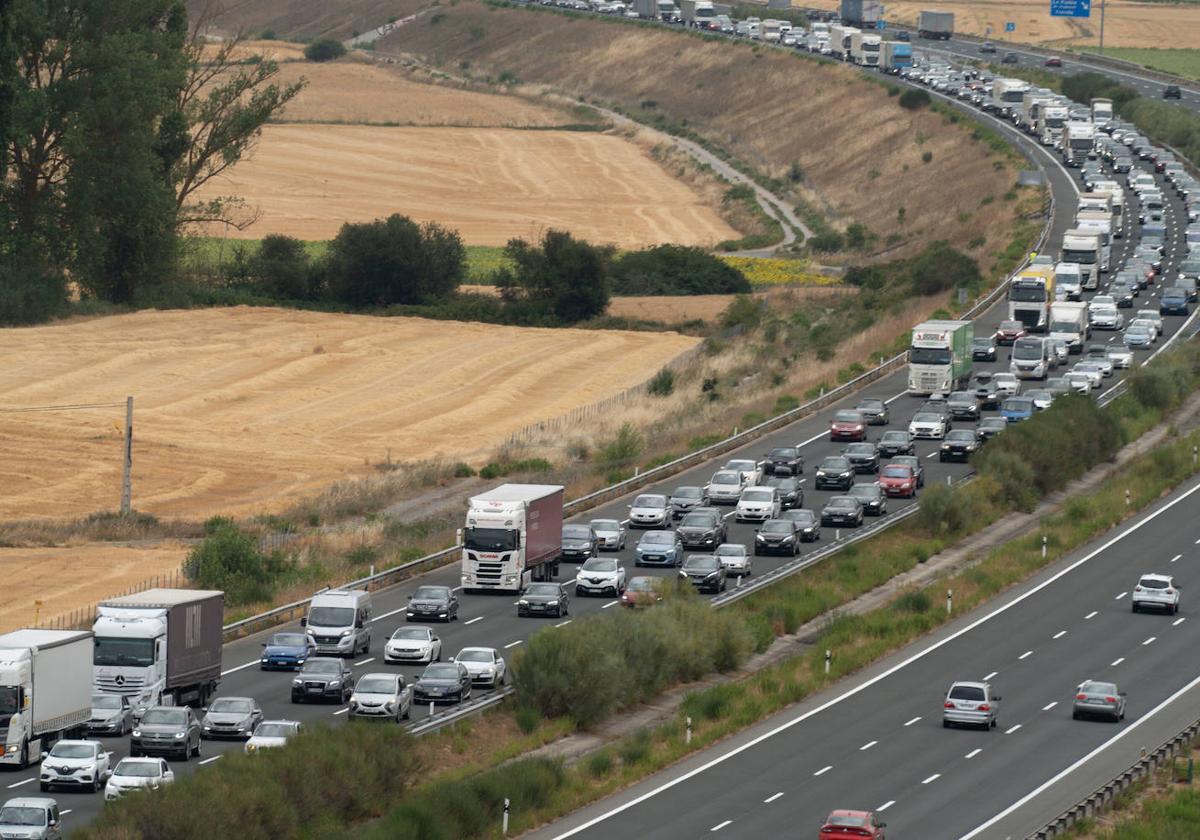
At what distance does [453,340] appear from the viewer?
11994 centimetres

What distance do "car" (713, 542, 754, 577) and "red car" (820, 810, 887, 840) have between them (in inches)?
1019

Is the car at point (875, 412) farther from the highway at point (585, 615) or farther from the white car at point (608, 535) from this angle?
the white car at point (608, 535)

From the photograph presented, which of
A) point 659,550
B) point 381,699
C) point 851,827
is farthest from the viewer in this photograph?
point 659,550

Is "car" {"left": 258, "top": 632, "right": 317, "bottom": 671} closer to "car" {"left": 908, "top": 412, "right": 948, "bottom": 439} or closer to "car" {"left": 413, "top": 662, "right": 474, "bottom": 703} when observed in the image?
"car" {"left": 413, "top": 662, "right": 474, "bottom": 703}

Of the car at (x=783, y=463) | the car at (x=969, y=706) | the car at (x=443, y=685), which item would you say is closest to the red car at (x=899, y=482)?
the car at (x=783, y=463)

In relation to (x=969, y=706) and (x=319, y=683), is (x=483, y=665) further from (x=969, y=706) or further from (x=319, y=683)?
(x=969, y=706)

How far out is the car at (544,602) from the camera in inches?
2376

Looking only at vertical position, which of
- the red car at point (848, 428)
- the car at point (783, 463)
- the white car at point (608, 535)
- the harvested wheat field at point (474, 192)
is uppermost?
the harvested wheat field at point (474, 192)

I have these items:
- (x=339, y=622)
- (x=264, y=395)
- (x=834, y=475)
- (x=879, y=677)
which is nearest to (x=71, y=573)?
(x=339, y=622)

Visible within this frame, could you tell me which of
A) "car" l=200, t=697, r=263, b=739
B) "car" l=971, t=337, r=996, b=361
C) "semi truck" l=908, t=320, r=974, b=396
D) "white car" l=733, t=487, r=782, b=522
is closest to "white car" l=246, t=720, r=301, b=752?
"car" l=200, t=697, r=263, b=739

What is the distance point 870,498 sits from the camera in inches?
2945

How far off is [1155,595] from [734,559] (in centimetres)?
1244

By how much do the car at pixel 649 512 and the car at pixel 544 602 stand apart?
12.2 metres

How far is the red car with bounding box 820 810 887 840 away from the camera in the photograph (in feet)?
128
